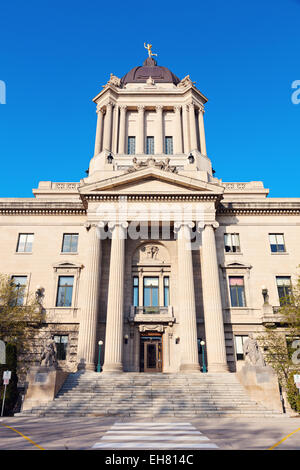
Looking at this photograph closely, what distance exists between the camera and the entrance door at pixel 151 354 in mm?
31875

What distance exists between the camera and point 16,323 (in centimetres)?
2875

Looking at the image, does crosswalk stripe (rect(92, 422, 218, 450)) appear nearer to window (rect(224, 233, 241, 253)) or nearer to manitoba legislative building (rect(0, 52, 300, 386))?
manitoba legislative building (rect(0, 52, 300, 386))

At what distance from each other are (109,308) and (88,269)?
158 inches

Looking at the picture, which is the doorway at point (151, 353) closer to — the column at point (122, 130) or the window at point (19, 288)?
the window at point (19, 288)

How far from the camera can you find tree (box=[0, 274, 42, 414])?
84.1ft

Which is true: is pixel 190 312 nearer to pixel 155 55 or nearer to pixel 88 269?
pixel 88 269

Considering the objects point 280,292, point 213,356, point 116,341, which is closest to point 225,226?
point 280,292

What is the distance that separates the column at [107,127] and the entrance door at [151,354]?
25.2 metres

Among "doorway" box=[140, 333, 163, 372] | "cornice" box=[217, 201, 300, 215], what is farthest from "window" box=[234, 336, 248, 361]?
"cornice" box=[217, 201, 300, 215]

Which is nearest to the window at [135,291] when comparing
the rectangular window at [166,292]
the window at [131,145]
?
the rectangular window at [166,292]

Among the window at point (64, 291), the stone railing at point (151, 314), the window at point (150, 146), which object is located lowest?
the stone railing at point (151, 314)

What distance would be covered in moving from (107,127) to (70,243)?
63.2 feet

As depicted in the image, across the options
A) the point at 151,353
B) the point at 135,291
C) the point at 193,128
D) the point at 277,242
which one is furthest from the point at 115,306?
the point at 193,128

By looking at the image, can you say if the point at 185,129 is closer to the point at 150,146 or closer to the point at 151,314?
the point at 150,146
